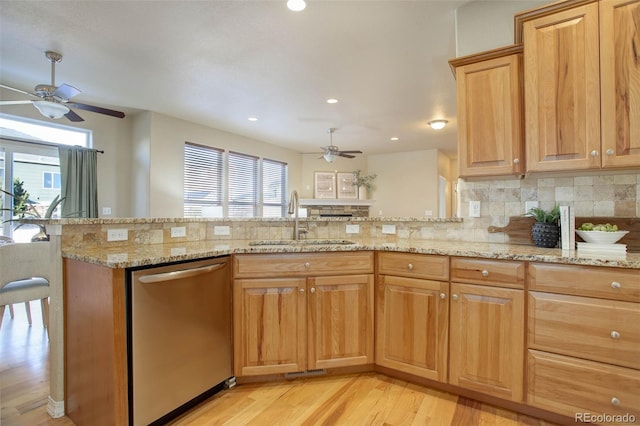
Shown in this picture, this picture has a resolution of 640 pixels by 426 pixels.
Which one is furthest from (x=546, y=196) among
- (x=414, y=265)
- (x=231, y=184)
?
(x=231, y=184)

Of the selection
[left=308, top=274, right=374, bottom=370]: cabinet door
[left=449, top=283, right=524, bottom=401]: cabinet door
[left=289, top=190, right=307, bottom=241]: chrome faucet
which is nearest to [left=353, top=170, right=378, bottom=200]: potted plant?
[left=289, top=190, right=307, bottom=241]: chrome faucet

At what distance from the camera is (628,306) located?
139 cm

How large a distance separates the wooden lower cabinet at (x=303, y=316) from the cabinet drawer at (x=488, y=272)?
0.54 meters

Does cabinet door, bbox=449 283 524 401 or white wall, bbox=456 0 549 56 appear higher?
white wall, bbox=456 0 549 56

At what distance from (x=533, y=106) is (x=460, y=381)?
5.37ft

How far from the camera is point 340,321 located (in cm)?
204

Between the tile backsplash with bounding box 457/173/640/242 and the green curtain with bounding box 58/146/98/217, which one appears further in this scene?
the green curtain with bounding box 58/146/98/217

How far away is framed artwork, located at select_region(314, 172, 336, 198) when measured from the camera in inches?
310

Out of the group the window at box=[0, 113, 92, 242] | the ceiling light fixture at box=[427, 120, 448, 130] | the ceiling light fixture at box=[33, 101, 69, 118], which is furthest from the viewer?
the ceiling light fixture at box=[427, 120, 448, 130]

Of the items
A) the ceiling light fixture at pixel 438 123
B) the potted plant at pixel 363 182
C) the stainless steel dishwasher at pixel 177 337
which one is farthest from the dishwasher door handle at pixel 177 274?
the potted plant at pixel 363 182

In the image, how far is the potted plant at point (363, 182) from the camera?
7.99 metres

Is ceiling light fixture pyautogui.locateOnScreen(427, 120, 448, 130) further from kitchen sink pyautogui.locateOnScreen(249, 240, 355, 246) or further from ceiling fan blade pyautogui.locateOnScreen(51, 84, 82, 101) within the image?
ceiling fan blade pyautogui.locateOnScreen(51, 84, 82, 101)

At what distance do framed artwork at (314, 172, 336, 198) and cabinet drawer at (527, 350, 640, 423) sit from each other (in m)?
6.47

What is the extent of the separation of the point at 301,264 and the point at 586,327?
1487mm
